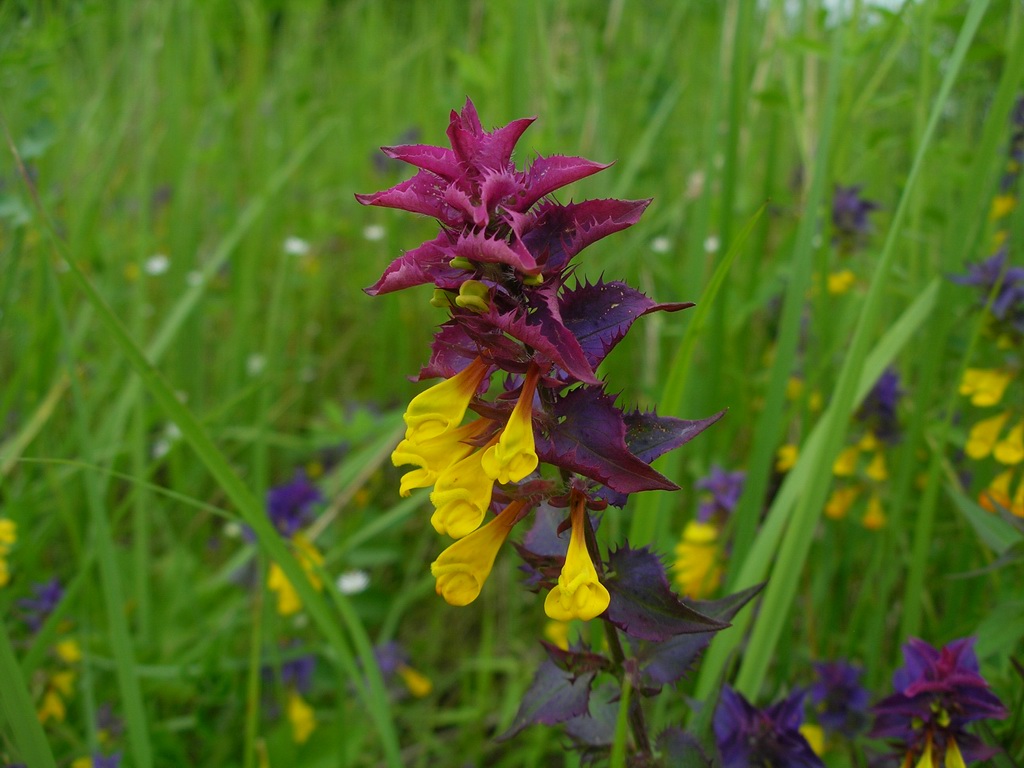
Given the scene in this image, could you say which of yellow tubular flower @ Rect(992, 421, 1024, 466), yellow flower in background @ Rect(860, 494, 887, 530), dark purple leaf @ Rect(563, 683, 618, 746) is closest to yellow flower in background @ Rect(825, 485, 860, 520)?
yellow flower in background @ Rect(860, 494, 887, 530)

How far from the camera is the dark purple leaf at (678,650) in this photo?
0.61m

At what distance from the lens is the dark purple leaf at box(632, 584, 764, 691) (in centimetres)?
61

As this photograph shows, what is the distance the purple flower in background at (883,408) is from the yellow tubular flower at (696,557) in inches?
11.2

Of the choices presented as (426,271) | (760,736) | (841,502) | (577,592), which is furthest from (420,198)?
(841,502)

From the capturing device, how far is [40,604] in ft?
3.97

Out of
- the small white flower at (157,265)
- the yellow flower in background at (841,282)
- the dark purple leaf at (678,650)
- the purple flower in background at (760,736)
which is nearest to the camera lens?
the dark purple leaf at (678,650)

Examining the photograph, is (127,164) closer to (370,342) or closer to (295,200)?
(295,200)

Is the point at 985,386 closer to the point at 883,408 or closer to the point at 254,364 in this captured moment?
the point at 883,408

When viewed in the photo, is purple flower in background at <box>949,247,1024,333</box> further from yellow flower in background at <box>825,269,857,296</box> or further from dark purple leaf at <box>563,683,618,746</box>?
dark purple leaf at <box>563,683,618,746</box>

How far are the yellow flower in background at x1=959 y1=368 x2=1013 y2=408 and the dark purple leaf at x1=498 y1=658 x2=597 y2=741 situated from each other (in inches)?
26.7

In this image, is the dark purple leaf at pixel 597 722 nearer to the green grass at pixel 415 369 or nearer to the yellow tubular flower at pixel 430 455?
Result: the green grass at pixel 415 369

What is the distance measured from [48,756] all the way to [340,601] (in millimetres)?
285

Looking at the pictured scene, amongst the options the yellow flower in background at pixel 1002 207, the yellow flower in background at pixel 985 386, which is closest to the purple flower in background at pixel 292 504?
the yellow flower in background at pixel 985 386

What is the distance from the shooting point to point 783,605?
819mm
